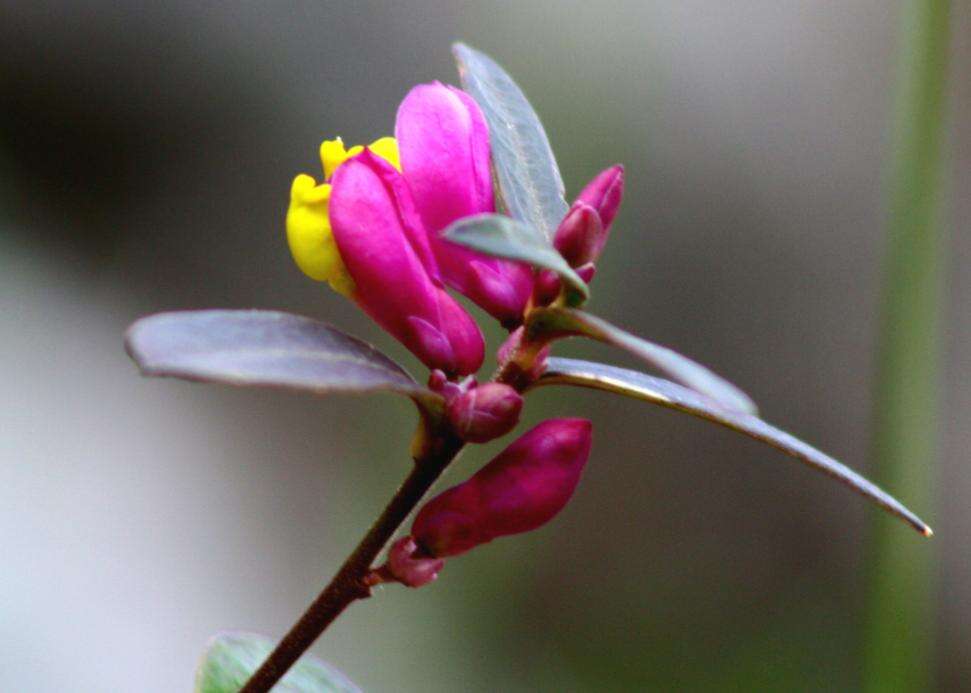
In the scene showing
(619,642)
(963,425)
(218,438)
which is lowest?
(619,642)

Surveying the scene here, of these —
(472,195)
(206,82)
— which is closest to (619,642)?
(206,82)

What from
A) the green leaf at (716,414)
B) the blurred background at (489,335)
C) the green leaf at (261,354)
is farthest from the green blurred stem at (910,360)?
the blurred background at (489,335)

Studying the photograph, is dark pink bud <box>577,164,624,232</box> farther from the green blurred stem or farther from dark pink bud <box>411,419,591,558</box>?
Answer: the green blurred stem

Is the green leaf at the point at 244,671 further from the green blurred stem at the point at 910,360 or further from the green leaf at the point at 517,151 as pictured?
the green blurred stem at the point at 910,360

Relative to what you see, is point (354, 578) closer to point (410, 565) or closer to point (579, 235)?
point (410, 565)

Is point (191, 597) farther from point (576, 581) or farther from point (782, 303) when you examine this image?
point (782, 303)
